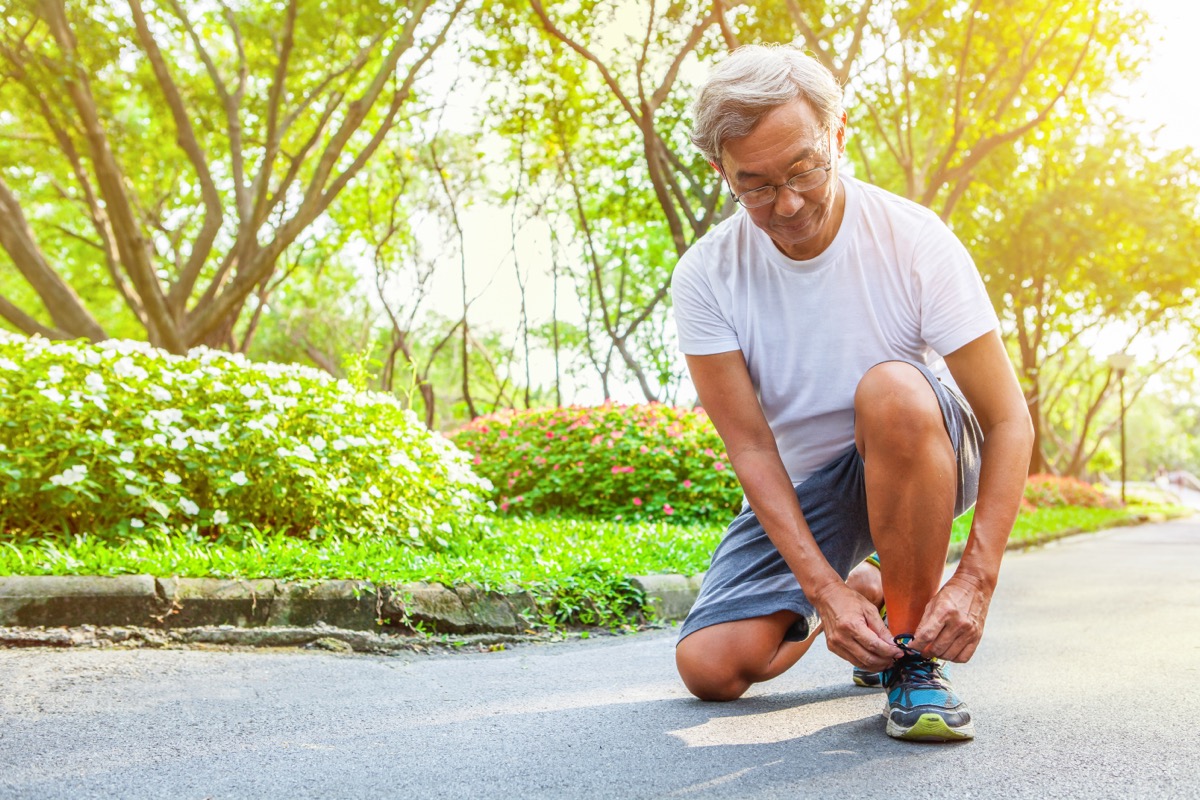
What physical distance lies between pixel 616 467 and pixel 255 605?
4.87m

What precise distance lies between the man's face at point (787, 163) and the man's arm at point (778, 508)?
1.33 ft

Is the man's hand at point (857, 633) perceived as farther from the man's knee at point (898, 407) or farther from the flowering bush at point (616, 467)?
the flowering bush at point (616, 467)

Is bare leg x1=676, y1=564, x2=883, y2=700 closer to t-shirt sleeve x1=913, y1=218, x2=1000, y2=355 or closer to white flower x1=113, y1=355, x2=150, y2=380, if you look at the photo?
t-shirt sleeve x1=913, y1=218, x2=1000, y2=355

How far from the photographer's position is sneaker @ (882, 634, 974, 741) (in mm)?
2396

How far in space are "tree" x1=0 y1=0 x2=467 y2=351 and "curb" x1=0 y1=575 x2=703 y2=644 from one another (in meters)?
6.64

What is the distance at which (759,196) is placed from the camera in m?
2.50

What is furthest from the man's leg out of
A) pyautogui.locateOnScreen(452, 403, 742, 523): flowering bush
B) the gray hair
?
pyautogui.locateOnScreen(452, 403, 742, 523): flowering bush

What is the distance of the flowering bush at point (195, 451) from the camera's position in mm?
4531

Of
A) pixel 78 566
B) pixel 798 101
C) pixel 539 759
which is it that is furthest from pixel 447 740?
pixel 78 566

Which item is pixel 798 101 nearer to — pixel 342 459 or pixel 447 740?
pixel 447 740

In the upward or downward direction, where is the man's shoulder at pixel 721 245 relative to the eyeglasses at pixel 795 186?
downward

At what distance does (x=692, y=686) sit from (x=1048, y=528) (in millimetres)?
11254

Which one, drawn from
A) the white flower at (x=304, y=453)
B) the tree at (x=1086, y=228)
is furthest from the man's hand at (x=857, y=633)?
the tree at (x=1086, y=228)

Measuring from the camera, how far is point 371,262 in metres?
19.1
